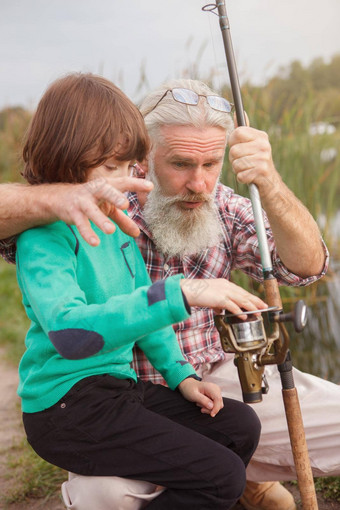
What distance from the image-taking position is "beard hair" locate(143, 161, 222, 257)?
2385 millimetres

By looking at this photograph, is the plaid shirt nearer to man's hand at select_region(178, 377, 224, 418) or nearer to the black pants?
man's hand at select_region(178, 377, 224, 418)

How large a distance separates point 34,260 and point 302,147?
3.42m

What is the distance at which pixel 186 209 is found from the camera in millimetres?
2455

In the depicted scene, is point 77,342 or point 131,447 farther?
point 131,447

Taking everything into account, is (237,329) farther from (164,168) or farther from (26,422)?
(164,168)

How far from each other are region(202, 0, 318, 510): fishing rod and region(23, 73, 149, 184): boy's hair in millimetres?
361

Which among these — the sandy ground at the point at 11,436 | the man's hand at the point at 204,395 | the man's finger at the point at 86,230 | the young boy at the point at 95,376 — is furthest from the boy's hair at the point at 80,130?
the sandy ground at the point at 11,436

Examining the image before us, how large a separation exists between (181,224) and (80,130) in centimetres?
75

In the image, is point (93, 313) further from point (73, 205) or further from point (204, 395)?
point (204, 395)

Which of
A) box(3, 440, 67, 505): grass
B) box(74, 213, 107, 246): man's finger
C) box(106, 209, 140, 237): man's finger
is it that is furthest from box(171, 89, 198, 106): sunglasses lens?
box(3, 440, 67, 505): grass

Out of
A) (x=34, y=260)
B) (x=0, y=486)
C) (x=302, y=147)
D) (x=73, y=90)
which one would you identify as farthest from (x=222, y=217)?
(x=302, y=147)

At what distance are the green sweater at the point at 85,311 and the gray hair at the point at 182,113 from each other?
63 centimetres

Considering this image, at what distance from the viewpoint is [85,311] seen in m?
1.50

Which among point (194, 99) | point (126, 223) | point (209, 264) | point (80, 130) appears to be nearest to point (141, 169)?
point (194, 99)
